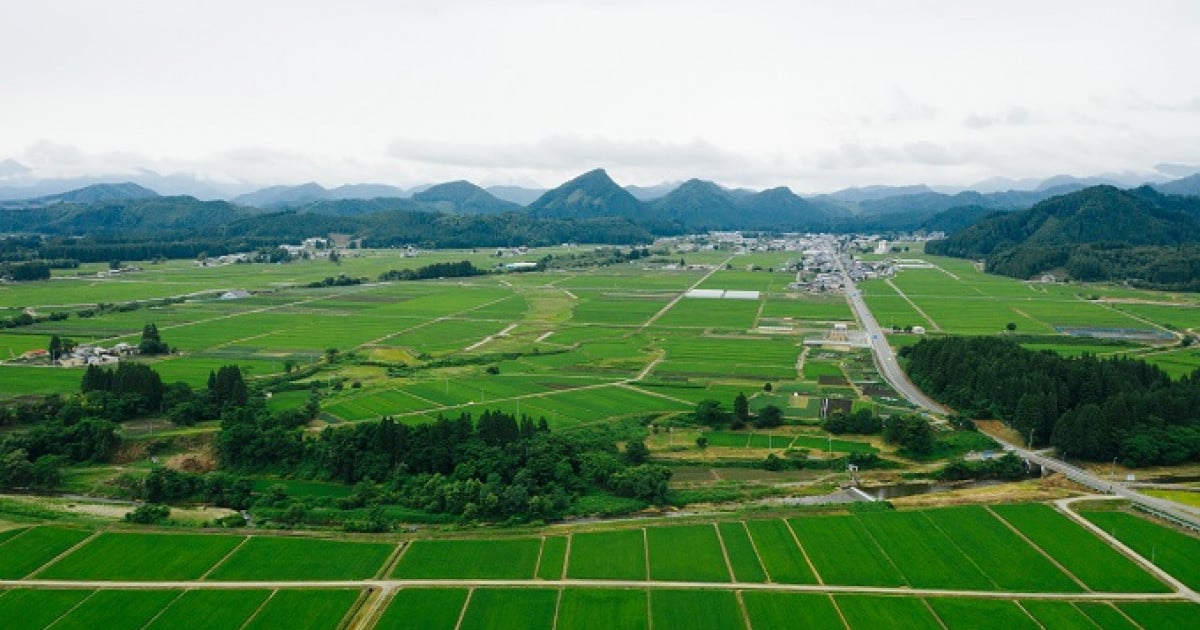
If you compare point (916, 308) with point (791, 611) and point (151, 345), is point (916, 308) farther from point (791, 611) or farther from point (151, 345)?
point (151, 345)

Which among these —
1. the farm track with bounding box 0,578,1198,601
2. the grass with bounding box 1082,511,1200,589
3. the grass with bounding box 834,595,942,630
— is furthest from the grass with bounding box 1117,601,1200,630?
the grass with bounding box 834,595,942,630

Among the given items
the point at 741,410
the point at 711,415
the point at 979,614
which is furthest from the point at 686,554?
the point at 741,410

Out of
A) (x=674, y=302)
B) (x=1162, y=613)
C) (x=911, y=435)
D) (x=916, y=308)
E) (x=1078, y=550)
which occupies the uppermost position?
(x=674, y=302)

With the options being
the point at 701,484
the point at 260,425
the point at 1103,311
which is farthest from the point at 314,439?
the point at 1103,311

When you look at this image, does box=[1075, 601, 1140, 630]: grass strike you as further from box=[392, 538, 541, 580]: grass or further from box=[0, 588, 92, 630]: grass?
box=[0, 588, 92, 630]: grass

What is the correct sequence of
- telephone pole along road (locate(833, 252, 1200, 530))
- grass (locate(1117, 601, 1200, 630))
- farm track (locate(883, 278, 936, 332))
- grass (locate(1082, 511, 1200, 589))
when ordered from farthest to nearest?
farm track (locate(883, 278, 936, 332)), telephone pole along road (locate(833, 252, 1200, 530)), grass (locate(1082, 511, 1200, 589)), grass (locate(1117, 601, 1200, 630))

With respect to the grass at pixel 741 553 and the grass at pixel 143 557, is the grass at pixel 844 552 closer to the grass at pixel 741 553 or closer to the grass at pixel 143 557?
the grass at pixel 741 553
